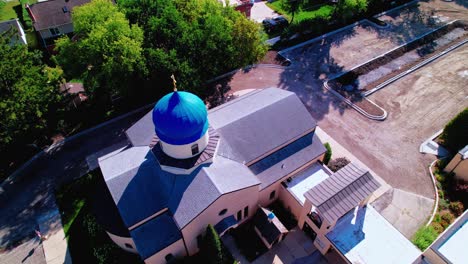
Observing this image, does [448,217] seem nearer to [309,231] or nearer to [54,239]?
[309,231]

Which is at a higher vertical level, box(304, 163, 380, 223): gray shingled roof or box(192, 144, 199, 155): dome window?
box(192, 144, 199, 155): dome window

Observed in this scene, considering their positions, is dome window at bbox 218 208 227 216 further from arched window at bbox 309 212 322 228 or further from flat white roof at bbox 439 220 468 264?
flat white roof at bbox 439 220 468 264

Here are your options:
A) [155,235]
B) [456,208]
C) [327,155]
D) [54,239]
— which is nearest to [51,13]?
[54,239]

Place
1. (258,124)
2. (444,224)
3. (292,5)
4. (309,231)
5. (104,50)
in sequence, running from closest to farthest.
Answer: (309,231) < (444,224) < (258,124) < (104,50) < (292,5)

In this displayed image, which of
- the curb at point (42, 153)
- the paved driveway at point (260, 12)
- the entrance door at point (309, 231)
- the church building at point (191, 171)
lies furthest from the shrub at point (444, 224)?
the paved driveway at point (260, 12)

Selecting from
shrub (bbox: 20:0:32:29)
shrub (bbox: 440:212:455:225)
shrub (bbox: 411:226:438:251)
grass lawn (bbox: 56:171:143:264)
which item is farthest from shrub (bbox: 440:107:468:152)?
shrub (bbox: 20:0:32:29)

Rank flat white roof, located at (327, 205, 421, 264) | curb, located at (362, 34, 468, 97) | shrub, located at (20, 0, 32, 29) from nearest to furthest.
Answer: flat white roof, located at (327, 205, 421, 264) < curb, located at (362, 34, 468, 97) < shrub, located at (20, 0, 32, 29)

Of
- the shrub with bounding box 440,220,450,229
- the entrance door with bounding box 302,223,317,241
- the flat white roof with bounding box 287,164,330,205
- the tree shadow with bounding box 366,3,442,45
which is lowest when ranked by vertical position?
the shrub with bounding box 440,220,450,229
